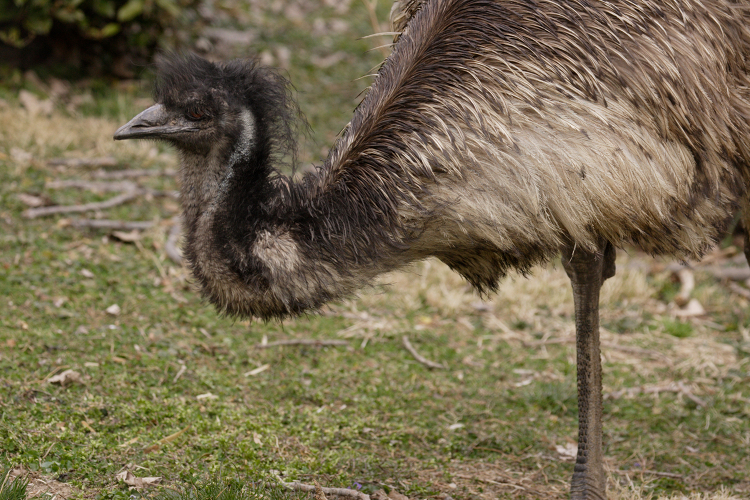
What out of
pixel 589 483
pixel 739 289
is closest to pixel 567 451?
pixel 589 483

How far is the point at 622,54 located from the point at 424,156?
0.88 m

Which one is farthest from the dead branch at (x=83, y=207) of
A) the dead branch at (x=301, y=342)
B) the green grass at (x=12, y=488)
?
the green grass at (x=12, y=488)

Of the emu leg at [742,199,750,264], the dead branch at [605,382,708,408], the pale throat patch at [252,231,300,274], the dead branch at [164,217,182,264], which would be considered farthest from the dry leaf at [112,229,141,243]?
the emu leg at [742,199,750,264]

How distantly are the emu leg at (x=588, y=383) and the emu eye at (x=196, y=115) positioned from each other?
5.57ft

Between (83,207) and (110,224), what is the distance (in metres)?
0.29

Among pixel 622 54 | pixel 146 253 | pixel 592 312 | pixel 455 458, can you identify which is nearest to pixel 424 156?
pixel 622 54

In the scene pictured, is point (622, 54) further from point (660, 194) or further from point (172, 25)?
point (172, 25)

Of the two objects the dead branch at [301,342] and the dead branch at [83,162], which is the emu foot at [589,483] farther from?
the dead branch at [83,162]

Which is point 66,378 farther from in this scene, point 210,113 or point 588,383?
point 588,383

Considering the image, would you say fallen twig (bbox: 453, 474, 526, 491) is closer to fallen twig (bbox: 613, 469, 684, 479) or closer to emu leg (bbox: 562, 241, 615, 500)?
emu leg (bbox: 562, 241, 615, 500)

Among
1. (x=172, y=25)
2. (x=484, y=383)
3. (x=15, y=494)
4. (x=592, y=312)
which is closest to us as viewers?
(x=15, y=494)

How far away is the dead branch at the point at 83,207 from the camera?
5980 millimetres

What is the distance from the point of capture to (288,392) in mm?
4652

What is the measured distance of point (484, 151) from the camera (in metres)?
3.09
